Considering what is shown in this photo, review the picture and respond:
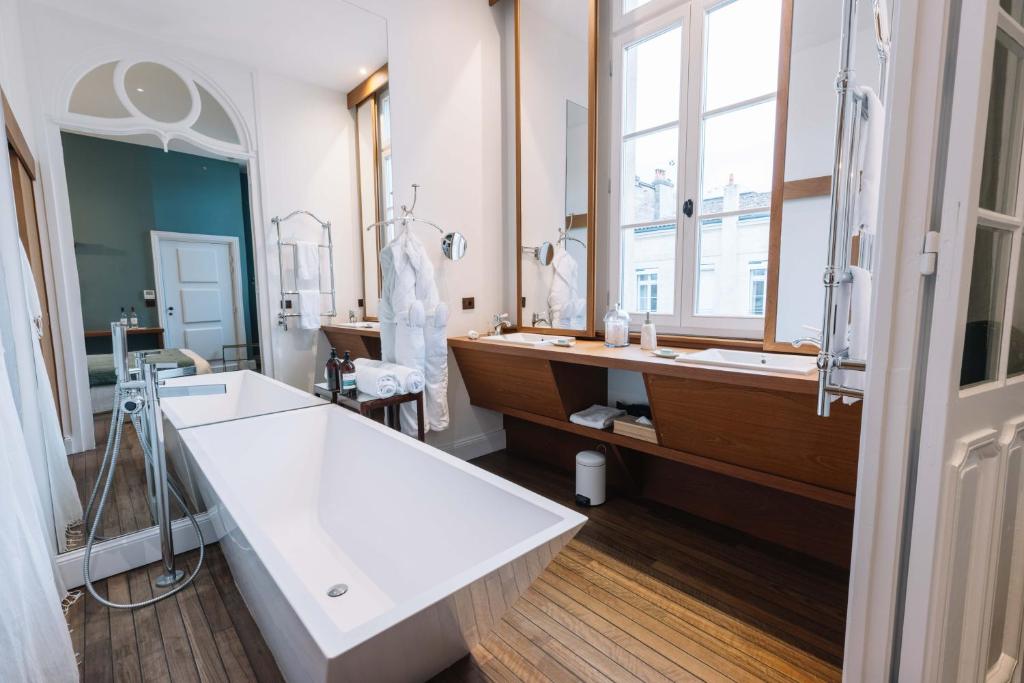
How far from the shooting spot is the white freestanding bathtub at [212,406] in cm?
196

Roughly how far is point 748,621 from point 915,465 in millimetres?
987

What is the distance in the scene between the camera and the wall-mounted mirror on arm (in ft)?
7.64

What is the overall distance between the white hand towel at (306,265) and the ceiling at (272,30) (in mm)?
750

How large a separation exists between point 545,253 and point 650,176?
2.47ft

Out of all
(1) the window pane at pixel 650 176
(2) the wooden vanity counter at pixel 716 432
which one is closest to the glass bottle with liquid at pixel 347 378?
(2) the wooden vanity counter at pixel 716 432

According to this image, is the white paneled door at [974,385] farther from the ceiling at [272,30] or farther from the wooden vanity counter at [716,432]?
the ceiling at [272,30]

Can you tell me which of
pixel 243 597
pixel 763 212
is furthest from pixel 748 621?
pixel 243 597

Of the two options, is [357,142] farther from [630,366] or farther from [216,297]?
[630,366]

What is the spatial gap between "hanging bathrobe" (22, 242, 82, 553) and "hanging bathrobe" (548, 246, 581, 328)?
2267mm

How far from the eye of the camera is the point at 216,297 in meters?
1.91

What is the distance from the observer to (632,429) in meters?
2.20

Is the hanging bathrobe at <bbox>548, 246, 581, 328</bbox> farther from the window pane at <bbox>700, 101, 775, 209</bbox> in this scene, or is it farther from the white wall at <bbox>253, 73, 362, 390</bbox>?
the white wall at <bbox>253, 73, 362, 390</bbox>

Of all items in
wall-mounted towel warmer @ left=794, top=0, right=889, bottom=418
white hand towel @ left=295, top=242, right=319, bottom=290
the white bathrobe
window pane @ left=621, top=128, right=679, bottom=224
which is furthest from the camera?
the white bathrobe

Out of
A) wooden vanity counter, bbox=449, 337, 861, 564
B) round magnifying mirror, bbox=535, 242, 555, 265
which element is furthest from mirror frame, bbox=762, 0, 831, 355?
round magnifying mirror, bbox=535, 242, 555, 265
